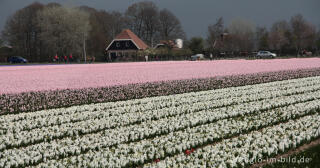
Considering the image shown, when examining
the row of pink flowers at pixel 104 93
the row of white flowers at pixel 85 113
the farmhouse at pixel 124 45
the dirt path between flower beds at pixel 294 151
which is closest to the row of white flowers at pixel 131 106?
the row of white flowers at pixel 85 113

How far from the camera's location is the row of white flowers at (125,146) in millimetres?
6301

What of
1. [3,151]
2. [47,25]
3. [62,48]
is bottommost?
[3,151]

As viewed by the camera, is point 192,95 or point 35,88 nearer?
point 192,95

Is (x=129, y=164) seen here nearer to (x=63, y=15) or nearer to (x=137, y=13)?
(x=63, y=15)

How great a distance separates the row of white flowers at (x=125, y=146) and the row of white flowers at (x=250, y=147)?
17.1 inches

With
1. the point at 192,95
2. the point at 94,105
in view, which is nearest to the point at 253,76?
the point at 192,95

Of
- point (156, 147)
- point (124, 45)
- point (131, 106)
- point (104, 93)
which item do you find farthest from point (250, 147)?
point (124, 45)

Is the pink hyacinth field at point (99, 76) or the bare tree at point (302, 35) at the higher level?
the bare tree at point (302, 35)

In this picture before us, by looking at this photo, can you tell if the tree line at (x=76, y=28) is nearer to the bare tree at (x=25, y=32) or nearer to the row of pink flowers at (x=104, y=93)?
the bare tree at (x=25, y=32)

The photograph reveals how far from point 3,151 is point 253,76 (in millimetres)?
16721

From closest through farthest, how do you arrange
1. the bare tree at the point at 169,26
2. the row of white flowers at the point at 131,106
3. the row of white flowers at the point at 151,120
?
the row of white flowers at the point at 151,120
the row of white flowers at the point at 131,106
the bare tree at the point at 169,26

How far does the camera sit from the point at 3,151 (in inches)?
278

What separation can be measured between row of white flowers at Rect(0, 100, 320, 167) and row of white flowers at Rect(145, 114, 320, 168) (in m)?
0.43

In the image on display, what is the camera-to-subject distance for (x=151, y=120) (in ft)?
31.6
